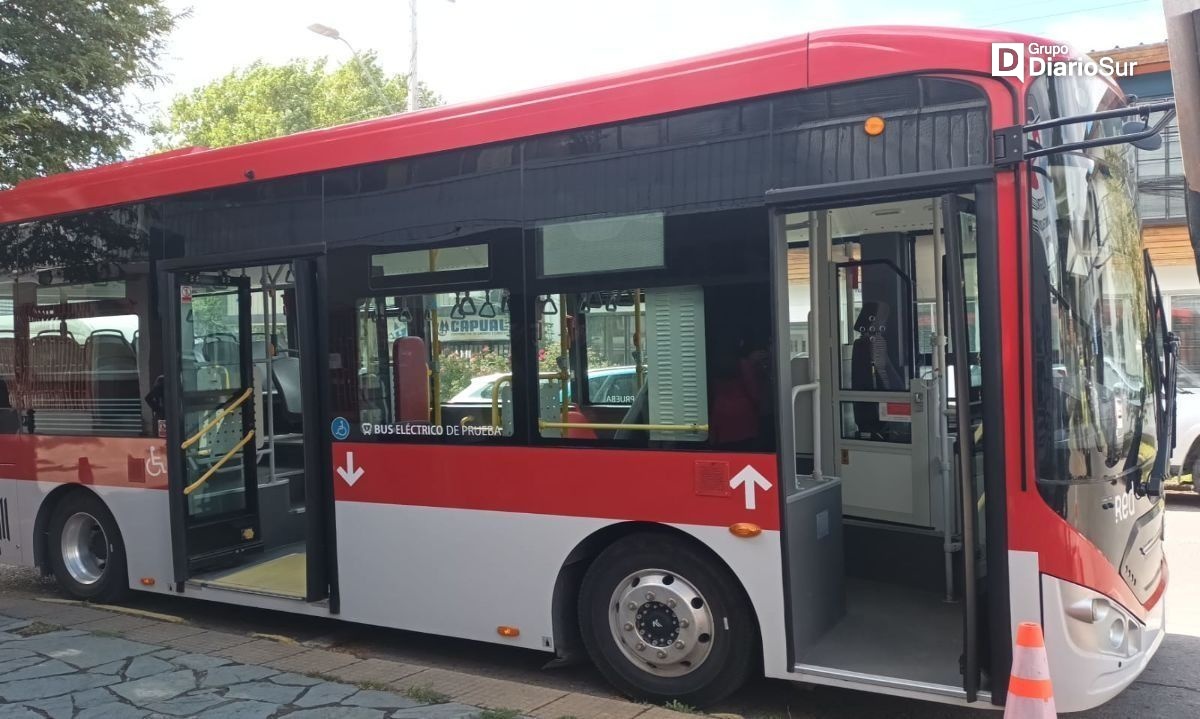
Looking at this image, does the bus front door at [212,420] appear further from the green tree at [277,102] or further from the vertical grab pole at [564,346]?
the green tree at [277,102]

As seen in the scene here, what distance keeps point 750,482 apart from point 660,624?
90cm

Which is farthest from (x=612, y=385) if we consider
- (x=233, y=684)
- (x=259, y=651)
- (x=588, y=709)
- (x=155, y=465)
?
(x=155, y=465)

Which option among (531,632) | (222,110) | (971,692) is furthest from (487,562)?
(222,110)

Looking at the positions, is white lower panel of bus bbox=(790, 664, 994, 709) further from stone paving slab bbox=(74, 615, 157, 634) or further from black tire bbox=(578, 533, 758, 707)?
stone paving slab bbox=(74, 615, 157, 634)

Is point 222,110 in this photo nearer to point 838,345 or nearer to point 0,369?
point 0,369

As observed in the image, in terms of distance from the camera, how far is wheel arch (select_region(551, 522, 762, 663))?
15.8ft

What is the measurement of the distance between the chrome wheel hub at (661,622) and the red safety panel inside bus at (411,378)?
62.3 inches

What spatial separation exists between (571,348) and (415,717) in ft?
6.29

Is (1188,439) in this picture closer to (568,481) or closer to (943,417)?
→ (943,417)

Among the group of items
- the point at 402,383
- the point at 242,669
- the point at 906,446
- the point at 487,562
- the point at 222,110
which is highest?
the point at 222,110

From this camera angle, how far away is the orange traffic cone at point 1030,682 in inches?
125

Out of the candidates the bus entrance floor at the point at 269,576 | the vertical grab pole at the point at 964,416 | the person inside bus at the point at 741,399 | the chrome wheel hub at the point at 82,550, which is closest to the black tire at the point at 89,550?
the chrome wheel hub at the point at 82,550

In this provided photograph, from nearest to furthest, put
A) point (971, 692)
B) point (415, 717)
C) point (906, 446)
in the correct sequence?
point (971, 692), point (415, 717), point (906, 446)

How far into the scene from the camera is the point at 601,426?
4.95 m
